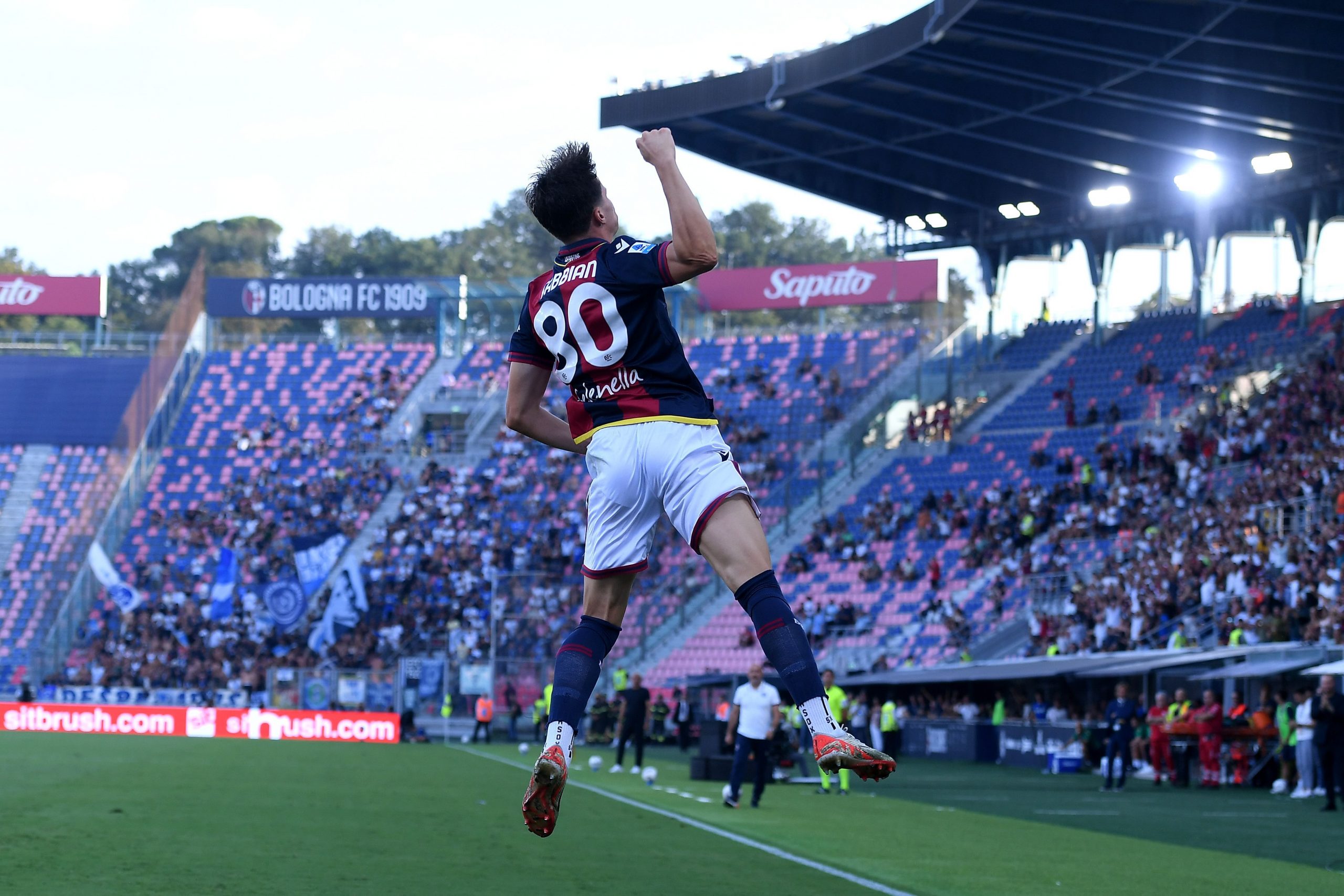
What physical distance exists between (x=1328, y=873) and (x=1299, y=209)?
34.5 m

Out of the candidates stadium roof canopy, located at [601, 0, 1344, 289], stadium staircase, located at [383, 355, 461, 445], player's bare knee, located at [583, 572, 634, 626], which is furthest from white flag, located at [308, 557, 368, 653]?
player's bare knee, located at [583, 572, 634, 626]

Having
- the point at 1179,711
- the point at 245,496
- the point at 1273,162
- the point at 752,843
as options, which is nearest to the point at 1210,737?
the point at 1179,711

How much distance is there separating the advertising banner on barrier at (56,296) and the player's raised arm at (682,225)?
59260 millimetres

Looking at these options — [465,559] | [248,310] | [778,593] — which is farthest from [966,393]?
[778,593]

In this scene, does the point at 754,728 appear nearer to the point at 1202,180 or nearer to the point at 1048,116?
the point at 1048,116

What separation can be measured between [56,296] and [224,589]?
23.0 metres

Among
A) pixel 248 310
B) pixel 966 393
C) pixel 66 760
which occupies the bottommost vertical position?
pixel 66 760

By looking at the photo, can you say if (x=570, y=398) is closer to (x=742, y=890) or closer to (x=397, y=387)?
(x=742, y=890)

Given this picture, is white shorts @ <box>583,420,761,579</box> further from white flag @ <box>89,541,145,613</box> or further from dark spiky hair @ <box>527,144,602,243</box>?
white flag @ <box>89,541,145,613</box>

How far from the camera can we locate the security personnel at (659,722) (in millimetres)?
37406

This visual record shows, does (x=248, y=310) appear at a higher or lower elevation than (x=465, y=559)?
higher

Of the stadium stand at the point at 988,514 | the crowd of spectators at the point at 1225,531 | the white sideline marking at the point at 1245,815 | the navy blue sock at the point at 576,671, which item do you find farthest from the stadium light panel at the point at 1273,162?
the navy blue sock at the point at 576,671

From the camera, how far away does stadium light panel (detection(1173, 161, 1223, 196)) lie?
4344 centimetres

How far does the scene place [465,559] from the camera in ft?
147
